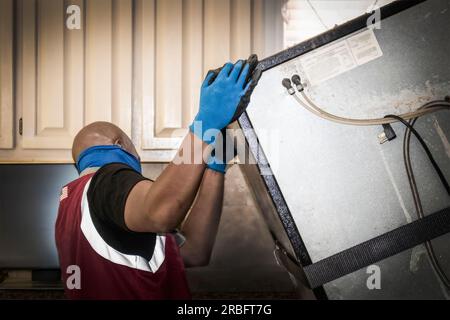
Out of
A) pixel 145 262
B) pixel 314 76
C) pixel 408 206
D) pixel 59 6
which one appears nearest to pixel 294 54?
pixel 314 76

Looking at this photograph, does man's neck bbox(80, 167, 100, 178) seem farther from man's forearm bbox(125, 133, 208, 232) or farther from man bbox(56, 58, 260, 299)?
man's forearm bbox(125, 133, 208, 232)

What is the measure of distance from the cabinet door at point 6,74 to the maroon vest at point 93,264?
3.56 ft

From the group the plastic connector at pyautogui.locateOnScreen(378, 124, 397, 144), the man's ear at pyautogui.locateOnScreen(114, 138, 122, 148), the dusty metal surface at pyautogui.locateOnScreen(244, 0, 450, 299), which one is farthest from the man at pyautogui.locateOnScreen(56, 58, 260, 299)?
the plastic connector at pyautogui.locateOnScreen(378, 124, 397, 144)

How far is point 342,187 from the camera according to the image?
76cm

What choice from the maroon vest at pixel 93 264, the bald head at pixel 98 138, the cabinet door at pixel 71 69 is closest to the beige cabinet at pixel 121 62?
the cabinet door at pixel 71 69

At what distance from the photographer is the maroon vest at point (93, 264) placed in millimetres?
991

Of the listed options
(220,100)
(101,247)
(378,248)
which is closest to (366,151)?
(378,248)

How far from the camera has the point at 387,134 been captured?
29.1 inches

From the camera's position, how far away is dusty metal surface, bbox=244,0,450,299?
741mm

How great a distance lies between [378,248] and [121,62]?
1633mm

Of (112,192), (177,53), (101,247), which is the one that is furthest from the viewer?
(177,53)

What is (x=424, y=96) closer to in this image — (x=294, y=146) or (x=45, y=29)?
(x=294, y=146)

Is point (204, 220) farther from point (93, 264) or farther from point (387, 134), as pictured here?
point (387, 134)

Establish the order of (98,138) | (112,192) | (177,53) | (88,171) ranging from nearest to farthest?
(112,192) < (88,171) < (98,138) < (177,53)
